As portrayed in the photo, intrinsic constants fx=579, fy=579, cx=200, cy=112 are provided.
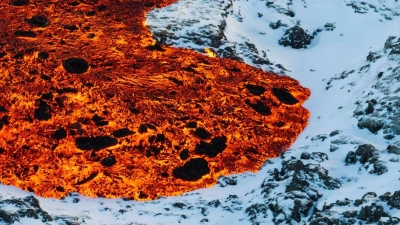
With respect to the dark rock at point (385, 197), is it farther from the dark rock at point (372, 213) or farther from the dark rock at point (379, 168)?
the dark rock at point (379, 168)

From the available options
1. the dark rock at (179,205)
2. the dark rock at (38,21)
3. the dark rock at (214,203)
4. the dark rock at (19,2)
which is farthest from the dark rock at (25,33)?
the dark rock at (214,203)

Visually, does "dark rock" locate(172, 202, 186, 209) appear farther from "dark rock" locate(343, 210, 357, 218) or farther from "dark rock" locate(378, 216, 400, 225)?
"dark rock" locate(378, 216, 400, 225)

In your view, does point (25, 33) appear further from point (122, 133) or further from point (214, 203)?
point (214, 203)

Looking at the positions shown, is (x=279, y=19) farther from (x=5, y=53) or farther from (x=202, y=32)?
(x=5, y=53)

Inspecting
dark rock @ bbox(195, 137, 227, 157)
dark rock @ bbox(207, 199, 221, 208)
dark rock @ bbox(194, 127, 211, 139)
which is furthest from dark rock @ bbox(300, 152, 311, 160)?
dark rock @ bbox(194, 127, 211, 139)

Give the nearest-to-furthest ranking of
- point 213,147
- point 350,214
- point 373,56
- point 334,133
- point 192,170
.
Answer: point 350,214, point 192,170, point 334,133, point 213,147, point 373,56

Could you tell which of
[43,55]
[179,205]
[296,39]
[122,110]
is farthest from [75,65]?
[296,39]
